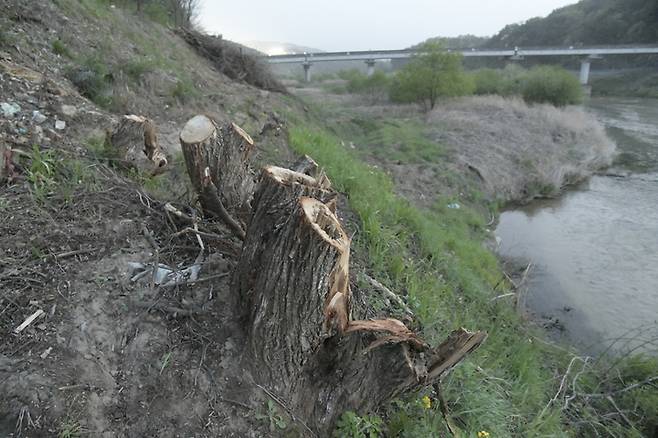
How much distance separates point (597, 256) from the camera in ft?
32.0

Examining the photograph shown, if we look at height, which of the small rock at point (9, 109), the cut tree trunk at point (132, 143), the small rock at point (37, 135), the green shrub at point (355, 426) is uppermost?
the small rock at point (9, 109)

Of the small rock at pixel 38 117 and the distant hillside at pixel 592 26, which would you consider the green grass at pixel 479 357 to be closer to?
the small rock at pixel 38 117

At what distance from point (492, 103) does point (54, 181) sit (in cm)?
2205

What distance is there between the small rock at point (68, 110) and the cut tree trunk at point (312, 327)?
3390 millimetres

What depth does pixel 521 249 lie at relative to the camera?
33.2ft

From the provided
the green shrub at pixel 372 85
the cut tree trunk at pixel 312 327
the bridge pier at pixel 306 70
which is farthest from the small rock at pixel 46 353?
the bridge pier at pixel 306 70

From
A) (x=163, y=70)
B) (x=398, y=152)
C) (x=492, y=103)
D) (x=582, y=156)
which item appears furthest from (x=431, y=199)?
(x=492, y=103)

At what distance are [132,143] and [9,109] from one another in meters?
1.23

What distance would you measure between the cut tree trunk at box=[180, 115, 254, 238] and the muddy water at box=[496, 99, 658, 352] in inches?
195

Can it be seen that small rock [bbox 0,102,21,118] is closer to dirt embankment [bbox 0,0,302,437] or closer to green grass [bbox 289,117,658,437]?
dirt embankment [bbox 0,0,302,437]

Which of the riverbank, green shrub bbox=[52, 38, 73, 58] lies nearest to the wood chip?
the riverbank

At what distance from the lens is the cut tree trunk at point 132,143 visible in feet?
13.1

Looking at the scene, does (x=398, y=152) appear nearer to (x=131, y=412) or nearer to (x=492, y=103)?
(x=492, y=103)

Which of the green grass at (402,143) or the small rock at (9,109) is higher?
the small rock at (9,109)
